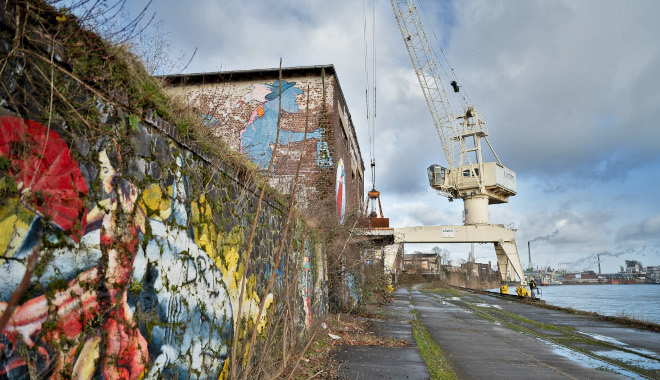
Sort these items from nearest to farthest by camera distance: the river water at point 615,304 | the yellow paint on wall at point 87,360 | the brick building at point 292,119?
the yellow paint on wall at point 87,360 < the brick building at point 292,119 < the river water at point 615,304

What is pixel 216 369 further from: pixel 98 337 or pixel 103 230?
pixel 103 230

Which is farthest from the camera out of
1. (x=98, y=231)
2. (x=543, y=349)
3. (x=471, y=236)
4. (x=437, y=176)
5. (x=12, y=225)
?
(x=437, y=176)

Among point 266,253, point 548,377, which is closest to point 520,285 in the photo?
point 548,377

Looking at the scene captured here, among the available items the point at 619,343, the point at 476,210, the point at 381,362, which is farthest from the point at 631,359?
the point at 476,210

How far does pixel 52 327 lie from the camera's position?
6.49 ft

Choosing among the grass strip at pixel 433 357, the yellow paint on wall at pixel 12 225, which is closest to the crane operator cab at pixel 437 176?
the grass strip at pixel 433 357

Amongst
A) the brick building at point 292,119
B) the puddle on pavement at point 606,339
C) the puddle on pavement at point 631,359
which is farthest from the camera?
the brick building at point 292,119

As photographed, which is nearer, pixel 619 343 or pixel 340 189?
pixel 619 343

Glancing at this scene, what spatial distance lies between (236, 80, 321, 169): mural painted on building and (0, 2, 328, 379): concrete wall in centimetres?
1083

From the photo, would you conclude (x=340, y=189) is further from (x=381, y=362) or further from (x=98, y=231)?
(x=98, y=231)

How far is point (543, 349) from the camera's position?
874 cm

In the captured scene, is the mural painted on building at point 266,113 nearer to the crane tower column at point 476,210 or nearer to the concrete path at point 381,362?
the concrete path at point 381,362

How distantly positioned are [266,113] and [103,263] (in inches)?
509

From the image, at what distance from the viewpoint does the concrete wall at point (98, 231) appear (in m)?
1.88
